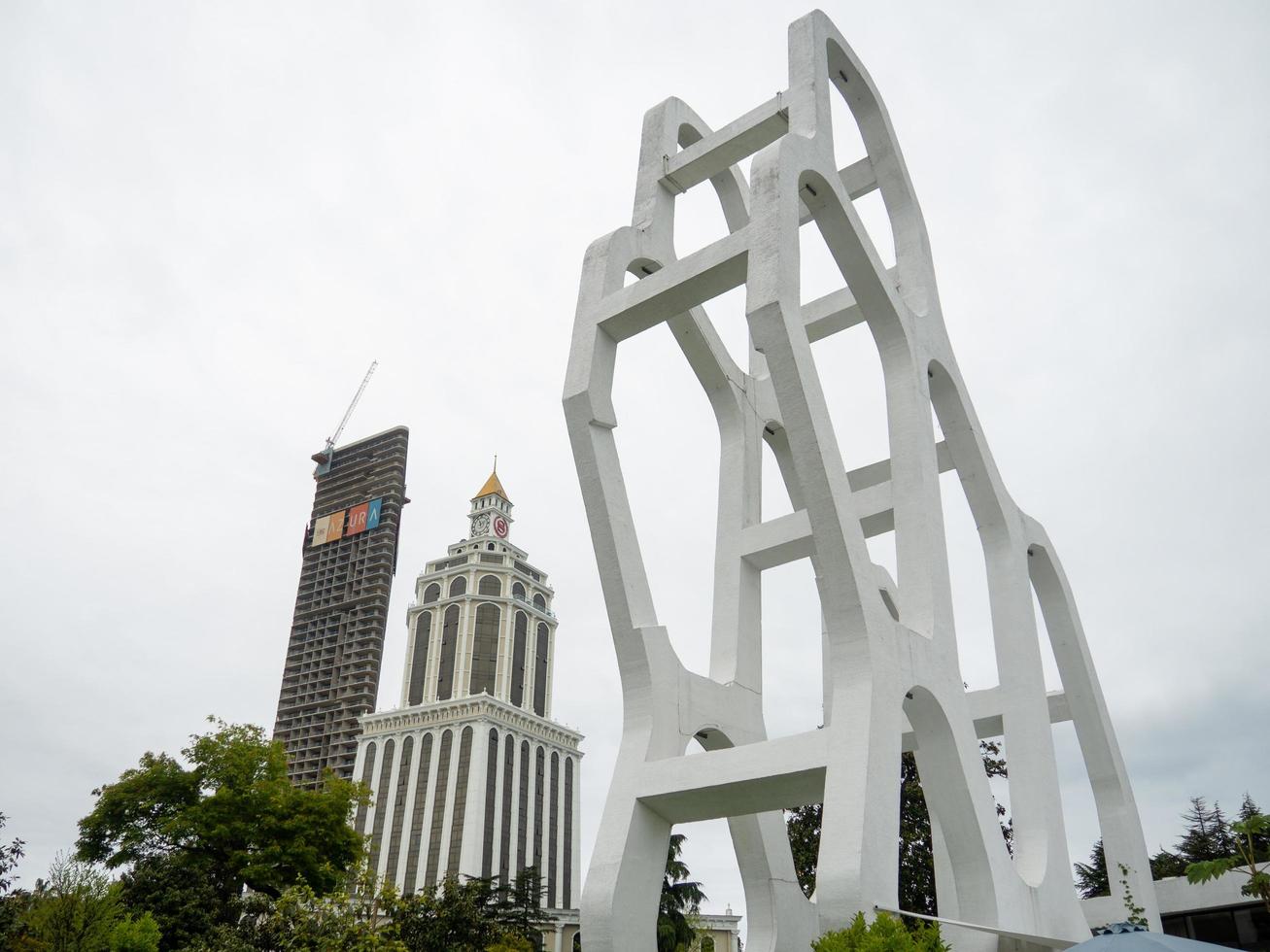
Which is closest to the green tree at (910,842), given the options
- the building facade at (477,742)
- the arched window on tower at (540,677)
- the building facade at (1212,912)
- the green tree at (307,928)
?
the building facade at (1212,912)

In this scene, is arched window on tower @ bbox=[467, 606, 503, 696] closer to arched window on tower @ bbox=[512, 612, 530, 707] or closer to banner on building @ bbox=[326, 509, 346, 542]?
arched window on tower @ bbox=[512, 612, 530, 707]

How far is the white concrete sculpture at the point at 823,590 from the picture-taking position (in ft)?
46.2

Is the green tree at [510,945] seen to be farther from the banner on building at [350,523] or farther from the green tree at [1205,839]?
the banner on building at [350,523]

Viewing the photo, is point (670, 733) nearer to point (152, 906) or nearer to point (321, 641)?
point (152, 906)

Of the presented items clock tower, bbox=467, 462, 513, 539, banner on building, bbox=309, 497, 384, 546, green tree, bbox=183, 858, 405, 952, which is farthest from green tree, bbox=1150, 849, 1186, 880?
banner on building, bbox=309, 497, 384, 546

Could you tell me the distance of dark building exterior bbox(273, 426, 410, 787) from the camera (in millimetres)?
115500

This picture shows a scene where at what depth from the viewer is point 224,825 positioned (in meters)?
35.1

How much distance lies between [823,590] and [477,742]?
82463mm

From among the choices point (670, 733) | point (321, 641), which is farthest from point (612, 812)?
point (321, 641)

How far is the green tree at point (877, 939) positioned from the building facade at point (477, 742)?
7938 cm

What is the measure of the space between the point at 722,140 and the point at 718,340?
152 inches

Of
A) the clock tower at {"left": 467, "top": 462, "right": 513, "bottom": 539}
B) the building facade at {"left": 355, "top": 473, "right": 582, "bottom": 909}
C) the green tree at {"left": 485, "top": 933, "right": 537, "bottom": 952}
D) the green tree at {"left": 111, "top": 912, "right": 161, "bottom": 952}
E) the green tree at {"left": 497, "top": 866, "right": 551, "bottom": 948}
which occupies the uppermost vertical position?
the clock tower at {"left": 467, "top": 462, "right": 513, "bottom": 539}

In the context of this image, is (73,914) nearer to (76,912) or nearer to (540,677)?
(76,912)

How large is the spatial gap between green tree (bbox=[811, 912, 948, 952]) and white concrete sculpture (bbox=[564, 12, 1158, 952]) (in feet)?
2.67
